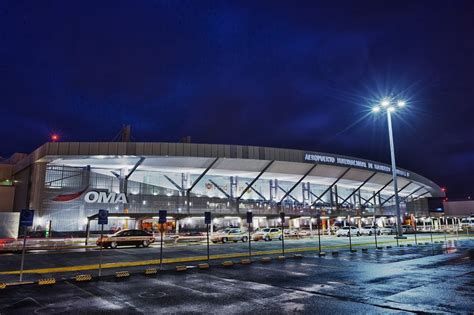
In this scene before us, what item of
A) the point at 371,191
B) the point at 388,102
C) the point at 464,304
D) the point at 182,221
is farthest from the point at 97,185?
the point at 371,191

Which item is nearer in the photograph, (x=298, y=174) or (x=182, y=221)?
(x=182, y=221)

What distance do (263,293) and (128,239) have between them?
877 inches

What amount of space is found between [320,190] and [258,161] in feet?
82.2

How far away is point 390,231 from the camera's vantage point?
177 feet

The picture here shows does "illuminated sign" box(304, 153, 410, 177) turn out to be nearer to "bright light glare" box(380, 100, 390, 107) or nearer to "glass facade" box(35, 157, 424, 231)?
"glass facade" box(35, 157, 424, 231)

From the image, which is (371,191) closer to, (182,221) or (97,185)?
(182,221)

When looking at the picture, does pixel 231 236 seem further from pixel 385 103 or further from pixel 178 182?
pixel 385 103

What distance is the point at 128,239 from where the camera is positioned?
29.5m

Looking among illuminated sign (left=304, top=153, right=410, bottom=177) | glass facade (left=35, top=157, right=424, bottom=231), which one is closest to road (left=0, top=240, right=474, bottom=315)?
glass facade (left=35, top=157, right=424, bottom=231)

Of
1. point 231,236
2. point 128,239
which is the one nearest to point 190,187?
point 231,236

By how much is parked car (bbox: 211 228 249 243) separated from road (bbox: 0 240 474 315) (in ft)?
69.6

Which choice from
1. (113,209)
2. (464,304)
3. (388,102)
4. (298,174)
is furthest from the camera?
(298,174)

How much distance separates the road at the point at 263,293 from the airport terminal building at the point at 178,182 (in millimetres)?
31336

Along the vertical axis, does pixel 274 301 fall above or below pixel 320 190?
below
